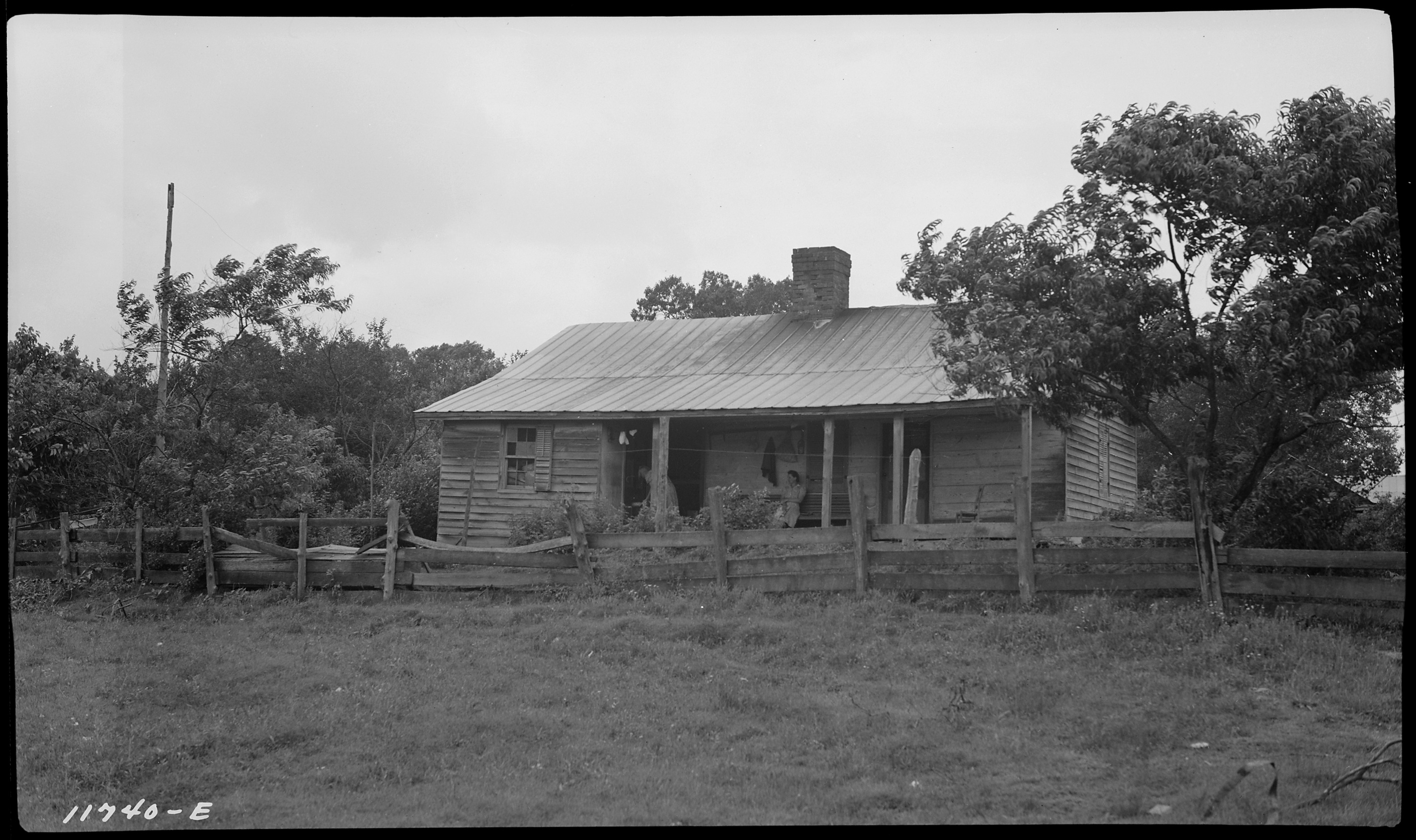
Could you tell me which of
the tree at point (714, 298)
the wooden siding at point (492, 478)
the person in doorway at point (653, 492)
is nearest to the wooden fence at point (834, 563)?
the person in doorway at point (653, 492)

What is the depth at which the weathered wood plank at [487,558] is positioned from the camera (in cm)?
1519

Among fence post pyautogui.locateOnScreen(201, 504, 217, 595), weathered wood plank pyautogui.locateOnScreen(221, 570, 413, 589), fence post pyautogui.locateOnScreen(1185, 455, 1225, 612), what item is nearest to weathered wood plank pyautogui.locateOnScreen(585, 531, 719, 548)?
weathered wood plank pyautogui.locateOnScreen(221, 570, 413, 589)

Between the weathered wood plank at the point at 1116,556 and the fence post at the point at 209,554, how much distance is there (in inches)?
450

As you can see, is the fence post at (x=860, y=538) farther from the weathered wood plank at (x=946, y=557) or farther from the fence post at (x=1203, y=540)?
the fence post at (x=1203, y=540)

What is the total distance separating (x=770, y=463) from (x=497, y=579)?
8.67m

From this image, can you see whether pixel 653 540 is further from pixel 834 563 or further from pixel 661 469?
pixel 661 469

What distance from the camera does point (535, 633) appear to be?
12.8 meters

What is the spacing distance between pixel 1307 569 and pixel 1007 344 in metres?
3.83

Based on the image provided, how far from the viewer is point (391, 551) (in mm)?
15828

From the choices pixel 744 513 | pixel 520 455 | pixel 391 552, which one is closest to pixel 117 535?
pixel 391 552

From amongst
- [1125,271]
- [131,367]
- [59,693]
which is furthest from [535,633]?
[131,367]

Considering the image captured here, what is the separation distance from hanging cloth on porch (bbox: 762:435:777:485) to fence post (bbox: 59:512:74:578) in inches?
474

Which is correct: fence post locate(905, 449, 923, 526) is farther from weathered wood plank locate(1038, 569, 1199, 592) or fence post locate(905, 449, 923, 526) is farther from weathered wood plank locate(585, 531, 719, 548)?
weathered wood plank locate(1038, 569, 1199, 592)

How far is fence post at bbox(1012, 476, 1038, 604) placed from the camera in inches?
496
